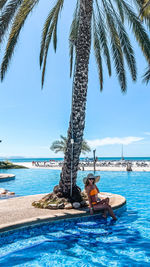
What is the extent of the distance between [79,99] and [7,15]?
12.2 ft

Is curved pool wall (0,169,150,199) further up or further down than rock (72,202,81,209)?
further down

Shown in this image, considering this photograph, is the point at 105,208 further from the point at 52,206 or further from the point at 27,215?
the point at 27,215

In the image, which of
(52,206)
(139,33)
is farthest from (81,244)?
(139,33)

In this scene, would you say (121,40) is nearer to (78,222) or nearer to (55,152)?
(78,222)

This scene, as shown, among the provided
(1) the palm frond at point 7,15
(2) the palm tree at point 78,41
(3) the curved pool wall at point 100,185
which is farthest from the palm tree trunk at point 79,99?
(3) the curved pool wall at point 100,185

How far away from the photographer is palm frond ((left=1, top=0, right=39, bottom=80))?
7.18 meters

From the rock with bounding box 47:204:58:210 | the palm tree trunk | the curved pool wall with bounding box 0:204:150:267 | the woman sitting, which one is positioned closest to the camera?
the curved pool wall with bounding box 0:204:150:267

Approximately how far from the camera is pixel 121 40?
30.7 feet

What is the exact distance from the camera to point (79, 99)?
7617 millimetres

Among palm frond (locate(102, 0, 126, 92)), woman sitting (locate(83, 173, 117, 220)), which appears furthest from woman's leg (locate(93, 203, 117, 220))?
palm frond (locate(102, 0, 126, 92))

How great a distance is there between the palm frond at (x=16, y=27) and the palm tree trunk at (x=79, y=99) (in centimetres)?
198

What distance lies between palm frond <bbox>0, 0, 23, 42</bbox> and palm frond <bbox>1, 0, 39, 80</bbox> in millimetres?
204

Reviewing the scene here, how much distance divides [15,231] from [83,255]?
1.97 m

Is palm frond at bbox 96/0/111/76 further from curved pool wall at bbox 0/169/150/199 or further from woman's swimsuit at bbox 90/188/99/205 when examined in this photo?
curved pool wall at bbox 0/169/150/199
